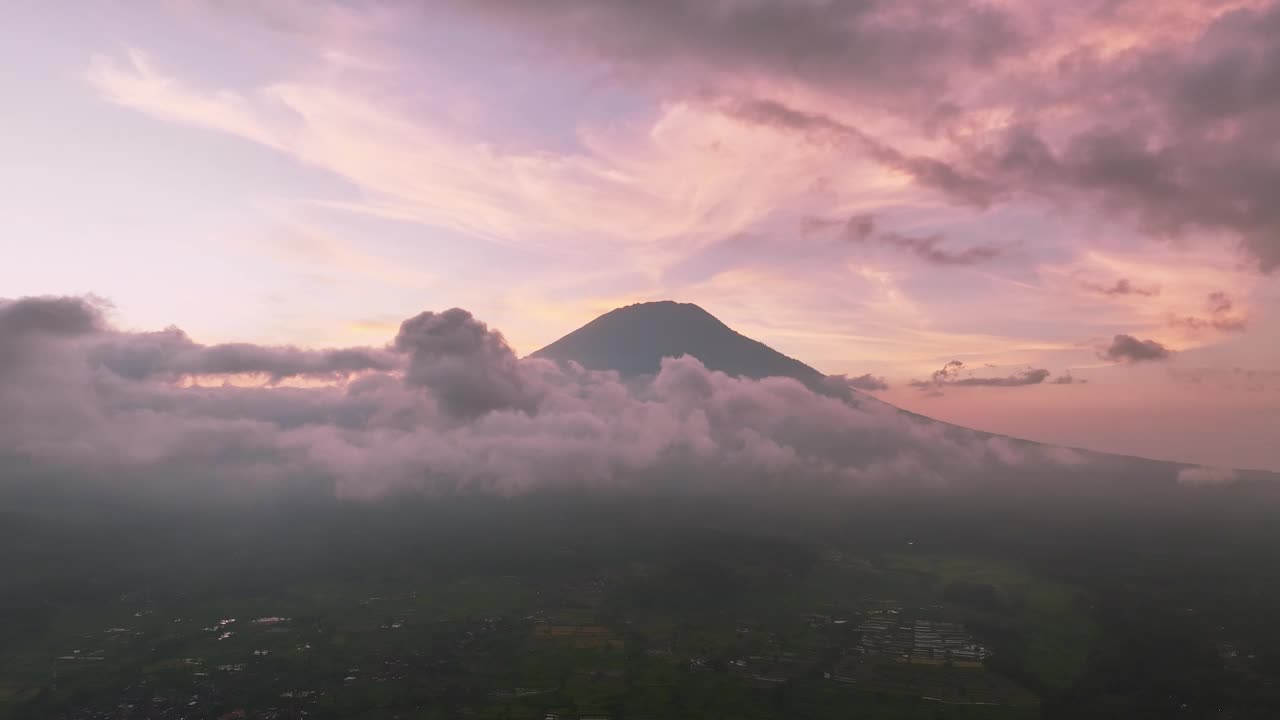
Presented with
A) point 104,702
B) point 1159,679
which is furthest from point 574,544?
point 1159,679

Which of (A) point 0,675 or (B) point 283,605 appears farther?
(B) point 283,605

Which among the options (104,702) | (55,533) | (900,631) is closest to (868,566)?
(900,631)

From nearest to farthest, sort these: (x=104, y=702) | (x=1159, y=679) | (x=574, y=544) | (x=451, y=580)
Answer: (x=104, y=702) → (x=1159, y=679) → (x=451, y=580) → (x=574, y=544)

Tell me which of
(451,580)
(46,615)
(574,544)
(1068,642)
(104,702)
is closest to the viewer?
(104,702)

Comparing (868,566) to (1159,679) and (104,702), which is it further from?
(104,702)

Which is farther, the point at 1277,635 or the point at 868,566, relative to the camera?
the point at 868,566

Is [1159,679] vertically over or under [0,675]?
over

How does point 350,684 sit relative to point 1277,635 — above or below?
below

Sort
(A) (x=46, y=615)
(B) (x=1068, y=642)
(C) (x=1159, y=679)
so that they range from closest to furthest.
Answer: (C) (x=1159, y=679) → (B) (x=1068, y=642) → (A) (x=46, y=615)

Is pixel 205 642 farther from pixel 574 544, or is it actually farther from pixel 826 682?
pixel 826 682
